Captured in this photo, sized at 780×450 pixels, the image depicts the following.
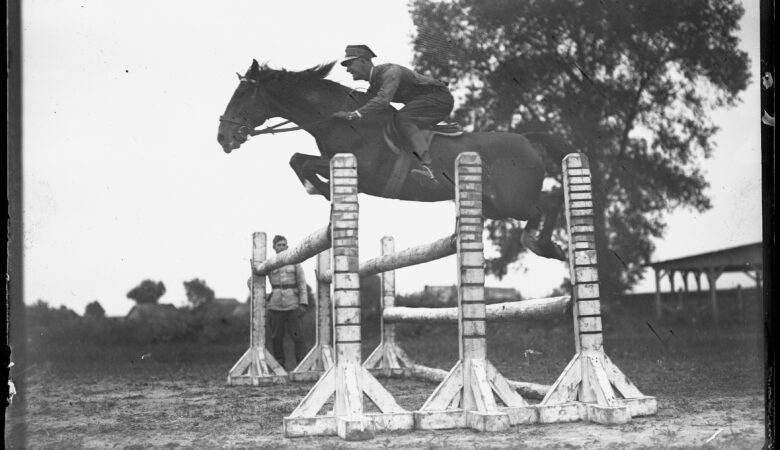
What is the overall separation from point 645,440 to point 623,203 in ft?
31.3

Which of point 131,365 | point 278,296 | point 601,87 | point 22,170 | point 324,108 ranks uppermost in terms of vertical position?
point 601,87

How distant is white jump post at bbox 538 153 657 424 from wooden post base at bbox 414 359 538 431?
0.63ft

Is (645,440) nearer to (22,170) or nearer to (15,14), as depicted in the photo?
(22,170)

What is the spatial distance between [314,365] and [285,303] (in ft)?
2.75

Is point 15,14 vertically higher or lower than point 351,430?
higher

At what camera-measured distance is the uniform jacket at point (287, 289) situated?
8938 millimetres

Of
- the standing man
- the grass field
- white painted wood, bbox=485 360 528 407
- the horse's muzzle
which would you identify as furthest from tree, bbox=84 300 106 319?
white painted wood, bbox=485 360 528 407

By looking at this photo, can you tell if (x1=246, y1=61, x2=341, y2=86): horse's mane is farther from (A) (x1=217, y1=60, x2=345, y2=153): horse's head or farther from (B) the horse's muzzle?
(B) the horse's muzzle

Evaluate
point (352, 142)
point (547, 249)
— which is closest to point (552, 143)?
point (547, 249)

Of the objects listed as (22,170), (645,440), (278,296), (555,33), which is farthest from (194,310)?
(645,440)

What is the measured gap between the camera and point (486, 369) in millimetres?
4812

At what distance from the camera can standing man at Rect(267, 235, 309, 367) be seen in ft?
29.3

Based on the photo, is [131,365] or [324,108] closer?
[324,108]

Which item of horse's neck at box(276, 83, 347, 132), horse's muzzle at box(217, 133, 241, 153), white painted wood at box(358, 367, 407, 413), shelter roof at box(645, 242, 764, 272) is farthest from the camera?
shelter roof at box(645, 242, 764, 272)
